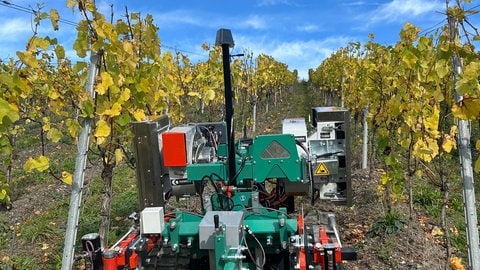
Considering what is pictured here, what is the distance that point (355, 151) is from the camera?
11664mm

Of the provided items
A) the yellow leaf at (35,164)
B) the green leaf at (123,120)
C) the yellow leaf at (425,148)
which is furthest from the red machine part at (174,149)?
the yellow leaf at (425,148)

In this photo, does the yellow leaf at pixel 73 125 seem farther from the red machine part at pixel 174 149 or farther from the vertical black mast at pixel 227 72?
the vertical black mast at pixel 227 72

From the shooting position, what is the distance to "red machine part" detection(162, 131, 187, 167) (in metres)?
3.66

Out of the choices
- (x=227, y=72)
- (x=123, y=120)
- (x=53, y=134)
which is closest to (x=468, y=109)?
(x=227, y=72)

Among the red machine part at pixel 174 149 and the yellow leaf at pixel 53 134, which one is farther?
the red machine part at pixel 174 149

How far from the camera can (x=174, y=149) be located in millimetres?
3693

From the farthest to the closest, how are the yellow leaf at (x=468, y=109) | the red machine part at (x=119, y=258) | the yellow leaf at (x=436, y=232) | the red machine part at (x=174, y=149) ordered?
the yellow leaf at (x=436, y=232) → the red machine part at (x=174, y=149) → the red machine part at (x=119, y=258) → the yellow leaf at (x=468, y=109)

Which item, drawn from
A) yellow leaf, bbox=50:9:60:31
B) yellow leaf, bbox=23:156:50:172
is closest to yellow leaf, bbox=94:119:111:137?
yellow leaf, bbox=23:156:50:172

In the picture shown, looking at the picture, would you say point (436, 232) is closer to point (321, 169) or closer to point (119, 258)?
point (321, 169)

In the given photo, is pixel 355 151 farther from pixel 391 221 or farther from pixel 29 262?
pixel 29 262

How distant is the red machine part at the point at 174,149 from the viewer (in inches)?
144

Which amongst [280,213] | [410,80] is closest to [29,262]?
[280,213]

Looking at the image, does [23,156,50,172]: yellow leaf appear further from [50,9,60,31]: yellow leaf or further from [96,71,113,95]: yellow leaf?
[50,9,60,31]: yellow leaf

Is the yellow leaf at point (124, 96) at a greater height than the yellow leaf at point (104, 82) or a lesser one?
lesser
